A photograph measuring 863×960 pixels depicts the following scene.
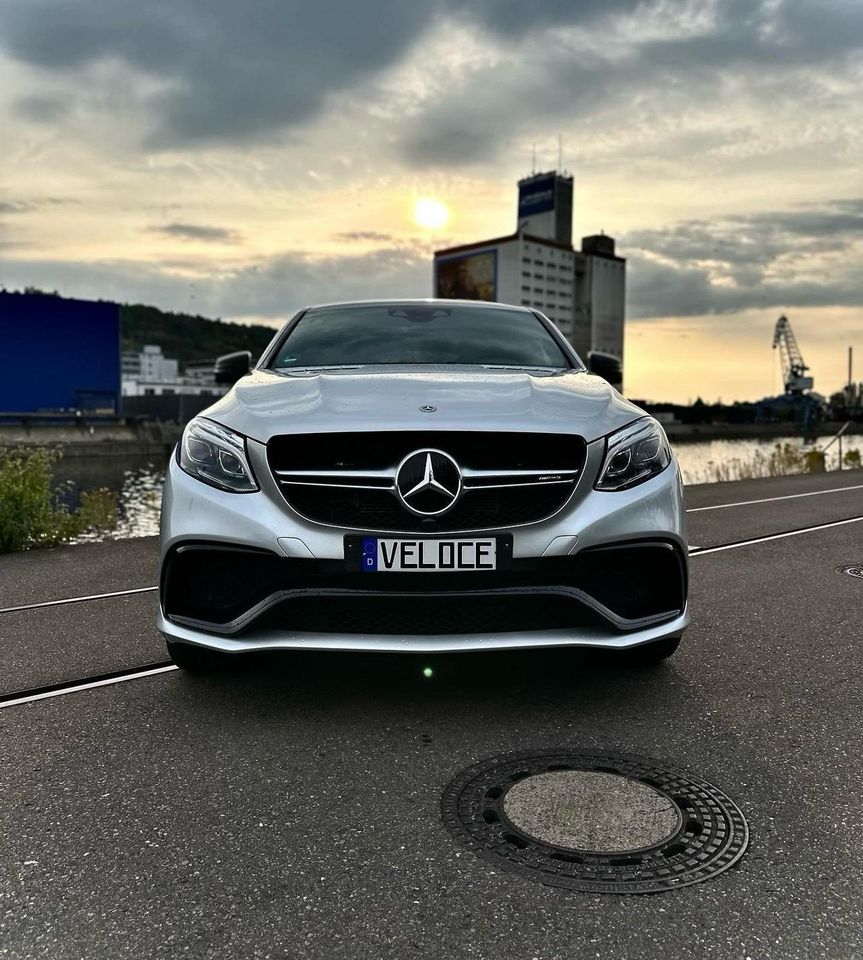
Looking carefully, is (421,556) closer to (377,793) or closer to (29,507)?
(377,793)

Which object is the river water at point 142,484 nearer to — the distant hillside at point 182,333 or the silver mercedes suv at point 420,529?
the silver mercedes suv at point 420,529

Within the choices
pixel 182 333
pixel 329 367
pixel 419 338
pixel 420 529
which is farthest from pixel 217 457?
pixel 182 333

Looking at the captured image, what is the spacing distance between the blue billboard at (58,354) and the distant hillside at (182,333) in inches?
4564

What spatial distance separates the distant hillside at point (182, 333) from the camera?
172 meters

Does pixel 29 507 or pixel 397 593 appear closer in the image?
pixel 397 593

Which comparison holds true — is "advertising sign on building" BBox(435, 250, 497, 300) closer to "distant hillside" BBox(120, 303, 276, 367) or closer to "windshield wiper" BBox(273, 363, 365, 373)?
"distant hillside" BBox(120, 303, 276, 367)

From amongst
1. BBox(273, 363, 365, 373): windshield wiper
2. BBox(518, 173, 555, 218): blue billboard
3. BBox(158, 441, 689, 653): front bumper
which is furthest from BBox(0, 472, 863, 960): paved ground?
BBox(518, 173, 555, 218): blue billboard

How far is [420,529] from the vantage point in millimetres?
2922

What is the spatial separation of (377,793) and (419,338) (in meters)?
2.58

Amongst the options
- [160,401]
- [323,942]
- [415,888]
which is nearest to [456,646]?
[415,888]

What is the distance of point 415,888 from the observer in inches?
79.9

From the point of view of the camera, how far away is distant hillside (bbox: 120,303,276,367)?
172000 mm

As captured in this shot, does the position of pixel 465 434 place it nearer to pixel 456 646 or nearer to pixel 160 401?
pixel 456 646

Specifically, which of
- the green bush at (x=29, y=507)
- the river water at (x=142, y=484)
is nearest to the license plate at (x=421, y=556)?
the river water at (x=142, y=484)
